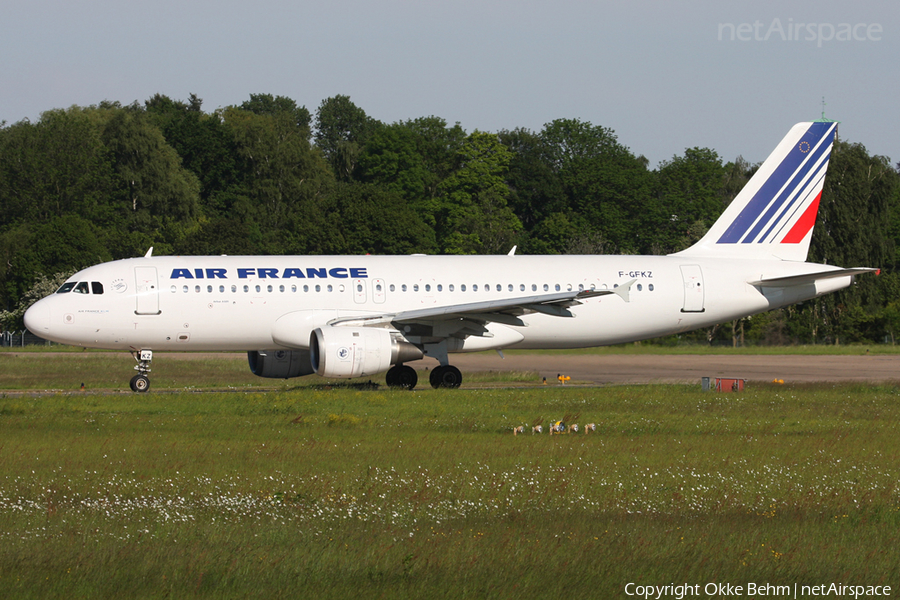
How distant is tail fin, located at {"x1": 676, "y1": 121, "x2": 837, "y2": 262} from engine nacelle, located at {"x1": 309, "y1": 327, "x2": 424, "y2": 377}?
9.80 metres

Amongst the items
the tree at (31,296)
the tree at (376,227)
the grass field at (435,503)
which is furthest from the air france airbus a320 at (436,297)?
the tree at (376,227)

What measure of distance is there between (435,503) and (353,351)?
40.2 ft

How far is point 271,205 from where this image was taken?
83.9m

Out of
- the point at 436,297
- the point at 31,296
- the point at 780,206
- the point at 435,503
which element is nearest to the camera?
the point at 435,503

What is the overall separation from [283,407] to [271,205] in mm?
67459

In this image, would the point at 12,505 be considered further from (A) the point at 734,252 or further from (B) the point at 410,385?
(A) the point at 734,252

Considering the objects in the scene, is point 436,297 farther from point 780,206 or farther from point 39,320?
point 780,206

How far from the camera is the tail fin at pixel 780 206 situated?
2716cm

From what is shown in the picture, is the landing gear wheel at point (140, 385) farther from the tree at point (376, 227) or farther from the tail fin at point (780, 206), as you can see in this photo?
the tree at point (376, 227)

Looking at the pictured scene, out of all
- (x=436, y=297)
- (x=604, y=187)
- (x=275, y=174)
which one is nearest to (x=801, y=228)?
(x=436, y=297)

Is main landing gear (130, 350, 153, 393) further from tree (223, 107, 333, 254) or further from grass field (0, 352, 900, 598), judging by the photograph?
tree (223, 107, 333, 254)

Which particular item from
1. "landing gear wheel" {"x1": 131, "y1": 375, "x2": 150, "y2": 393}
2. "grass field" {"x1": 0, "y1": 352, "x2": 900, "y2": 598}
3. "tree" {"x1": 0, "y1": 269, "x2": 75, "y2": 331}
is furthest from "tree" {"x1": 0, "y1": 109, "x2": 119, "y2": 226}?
"grass field" {"x1": 0, "y1": 352, "x2": 900, "y2": 598}

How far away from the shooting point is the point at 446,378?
78.7 feet

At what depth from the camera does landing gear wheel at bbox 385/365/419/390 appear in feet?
79.4
